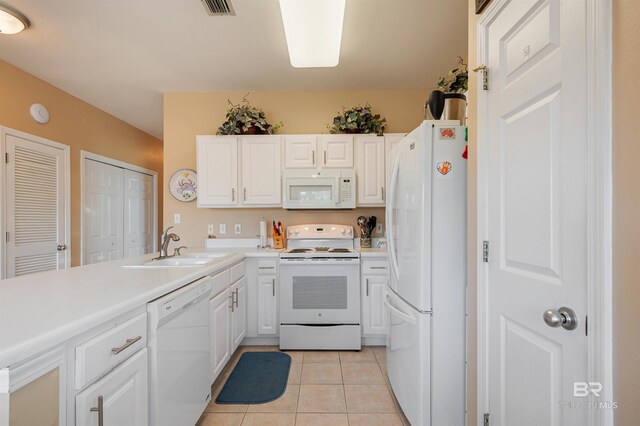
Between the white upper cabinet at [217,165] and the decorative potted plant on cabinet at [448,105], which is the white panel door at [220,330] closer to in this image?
the white upper cabinet at [217,165]

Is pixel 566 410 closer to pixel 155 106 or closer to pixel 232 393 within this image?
pixel 232 393

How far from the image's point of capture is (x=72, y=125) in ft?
11.2

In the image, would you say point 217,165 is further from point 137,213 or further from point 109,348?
point 137,213

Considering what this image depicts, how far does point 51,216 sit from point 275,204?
2.42 m

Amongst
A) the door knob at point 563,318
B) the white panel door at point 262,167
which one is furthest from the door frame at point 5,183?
the door knob at point 563,318

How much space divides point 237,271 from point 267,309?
53cm

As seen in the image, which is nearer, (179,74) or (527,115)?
(527,115)

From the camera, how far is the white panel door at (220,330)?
1.98 meters

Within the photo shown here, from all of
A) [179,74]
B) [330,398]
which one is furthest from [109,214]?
[330,398]

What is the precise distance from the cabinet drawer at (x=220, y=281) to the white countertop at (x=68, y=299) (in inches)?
9.2

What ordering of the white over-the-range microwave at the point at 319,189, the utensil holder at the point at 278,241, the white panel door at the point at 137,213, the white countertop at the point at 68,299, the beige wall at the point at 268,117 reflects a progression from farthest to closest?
the white panel door at the point at 137,213
the beige wall at the point at 268,117
the utensil holder at the point at 278,241
the white over-the-range microwave at the point at 319,189
the white countertop at the point at 68,299

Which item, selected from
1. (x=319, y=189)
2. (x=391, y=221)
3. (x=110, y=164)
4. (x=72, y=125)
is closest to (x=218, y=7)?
(x=319, y=189)
